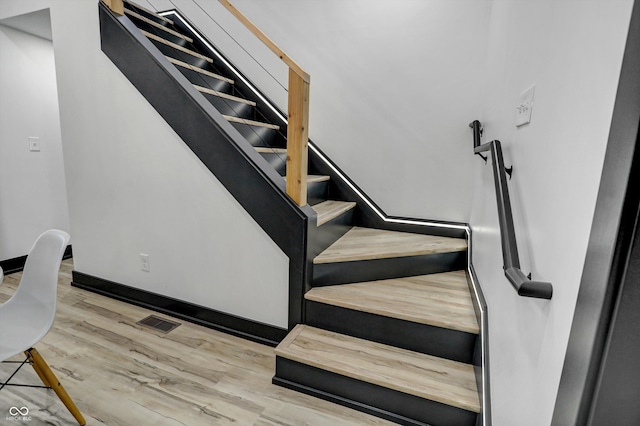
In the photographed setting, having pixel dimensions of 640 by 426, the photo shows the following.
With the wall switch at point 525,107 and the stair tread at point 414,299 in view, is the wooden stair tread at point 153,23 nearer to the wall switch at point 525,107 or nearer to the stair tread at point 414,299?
the stair tread at point 414,299

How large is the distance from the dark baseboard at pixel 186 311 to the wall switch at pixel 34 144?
1365 millimetres

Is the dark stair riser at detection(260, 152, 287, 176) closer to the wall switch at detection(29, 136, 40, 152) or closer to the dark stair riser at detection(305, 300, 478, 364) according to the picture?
the dark stair riser at detection(305, 300, 478, 364)

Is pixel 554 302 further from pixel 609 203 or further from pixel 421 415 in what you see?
pixel 421 415

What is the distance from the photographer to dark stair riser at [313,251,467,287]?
6.78ft

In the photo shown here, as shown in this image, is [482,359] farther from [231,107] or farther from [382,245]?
[231,107]

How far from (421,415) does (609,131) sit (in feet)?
4.58

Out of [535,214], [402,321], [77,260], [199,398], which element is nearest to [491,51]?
[535,214]

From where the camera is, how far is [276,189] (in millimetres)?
1934

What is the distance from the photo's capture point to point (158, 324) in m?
2.34

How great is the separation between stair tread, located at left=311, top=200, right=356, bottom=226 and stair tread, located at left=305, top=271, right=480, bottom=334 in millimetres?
438

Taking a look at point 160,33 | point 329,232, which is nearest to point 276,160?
point 329,232

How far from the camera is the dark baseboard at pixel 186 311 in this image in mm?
2139

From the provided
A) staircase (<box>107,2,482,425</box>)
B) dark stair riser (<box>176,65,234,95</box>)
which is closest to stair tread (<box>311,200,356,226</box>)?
staircase (<box>107,2,482,425</box>)

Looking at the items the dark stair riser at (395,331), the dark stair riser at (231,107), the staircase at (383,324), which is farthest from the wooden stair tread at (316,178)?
the dark stair riser at (395,331)
